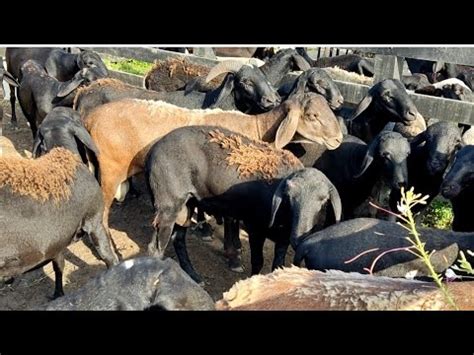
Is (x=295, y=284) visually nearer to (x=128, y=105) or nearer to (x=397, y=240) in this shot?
(x=397, y=240)

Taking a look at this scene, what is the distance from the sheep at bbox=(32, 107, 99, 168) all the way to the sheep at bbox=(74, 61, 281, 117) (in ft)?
3.25

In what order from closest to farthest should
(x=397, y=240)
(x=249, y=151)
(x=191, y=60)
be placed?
(x=397, y=240), (x=249, y=151), (x=191, y=60)

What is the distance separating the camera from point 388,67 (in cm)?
832

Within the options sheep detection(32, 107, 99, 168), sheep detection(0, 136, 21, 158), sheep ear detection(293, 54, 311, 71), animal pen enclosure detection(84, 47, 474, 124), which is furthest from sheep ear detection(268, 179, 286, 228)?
sheep detection(0, 136, 21, 158)

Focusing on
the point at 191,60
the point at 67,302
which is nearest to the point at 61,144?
the point at 67,302

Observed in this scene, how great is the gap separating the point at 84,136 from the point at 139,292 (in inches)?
140

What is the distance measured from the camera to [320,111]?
627 centimetres

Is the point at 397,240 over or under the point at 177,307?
under

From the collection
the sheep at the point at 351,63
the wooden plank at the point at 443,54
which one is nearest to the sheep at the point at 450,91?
the wooden plank at the point at 443,54

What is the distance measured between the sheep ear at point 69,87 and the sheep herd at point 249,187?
88 cm

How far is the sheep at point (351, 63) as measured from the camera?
35.4 feet

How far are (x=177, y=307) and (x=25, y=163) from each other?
2.62 meters

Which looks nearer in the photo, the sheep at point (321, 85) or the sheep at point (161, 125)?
the sheep at point (161, 125)

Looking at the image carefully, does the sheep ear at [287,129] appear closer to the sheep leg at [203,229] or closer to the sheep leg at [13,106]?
the sheep leg at [203,229]
